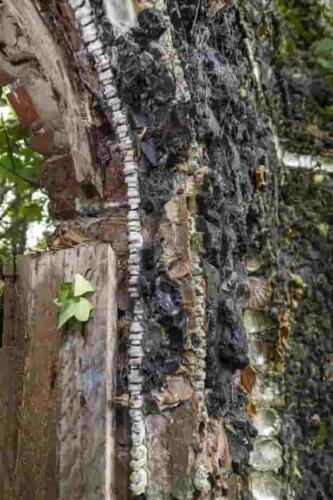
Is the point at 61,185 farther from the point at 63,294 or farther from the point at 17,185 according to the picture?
the point at 17,185

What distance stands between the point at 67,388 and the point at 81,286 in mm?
245

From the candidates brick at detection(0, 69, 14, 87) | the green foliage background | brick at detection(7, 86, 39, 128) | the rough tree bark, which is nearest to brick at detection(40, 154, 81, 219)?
the rough tree bark

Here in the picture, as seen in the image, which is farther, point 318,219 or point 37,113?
point 318,219

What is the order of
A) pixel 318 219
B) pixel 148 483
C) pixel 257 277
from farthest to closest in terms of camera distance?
pixel 318 219, pixel 257 277, pixel 148 483

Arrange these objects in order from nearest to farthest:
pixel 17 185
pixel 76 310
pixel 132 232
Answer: pixel 76 310 → pixel 132 232 → pixel 17 185

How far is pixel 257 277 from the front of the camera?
3137 mm

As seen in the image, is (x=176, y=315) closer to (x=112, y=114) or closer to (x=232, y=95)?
(x=112, y=114)

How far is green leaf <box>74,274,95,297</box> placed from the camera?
5.84ft

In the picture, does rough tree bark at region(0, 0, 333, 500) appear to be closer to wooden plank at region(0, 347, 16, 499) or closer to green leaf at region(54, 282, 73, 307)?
green leaf at region(54, 282, 73, 307)

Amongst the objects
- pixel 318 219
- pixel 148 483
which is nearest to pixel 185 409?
pixel 148 483

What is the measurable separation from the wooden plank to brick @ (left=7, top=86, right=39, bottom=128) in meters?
0.60

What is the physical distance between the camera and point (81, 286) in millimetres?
1782

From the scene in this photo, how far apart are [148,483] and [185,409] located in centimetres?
20

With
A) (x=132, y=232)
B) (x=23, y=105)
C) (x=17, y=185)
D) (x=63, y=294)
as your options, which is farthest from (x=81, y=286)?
(x=17, y=185)
